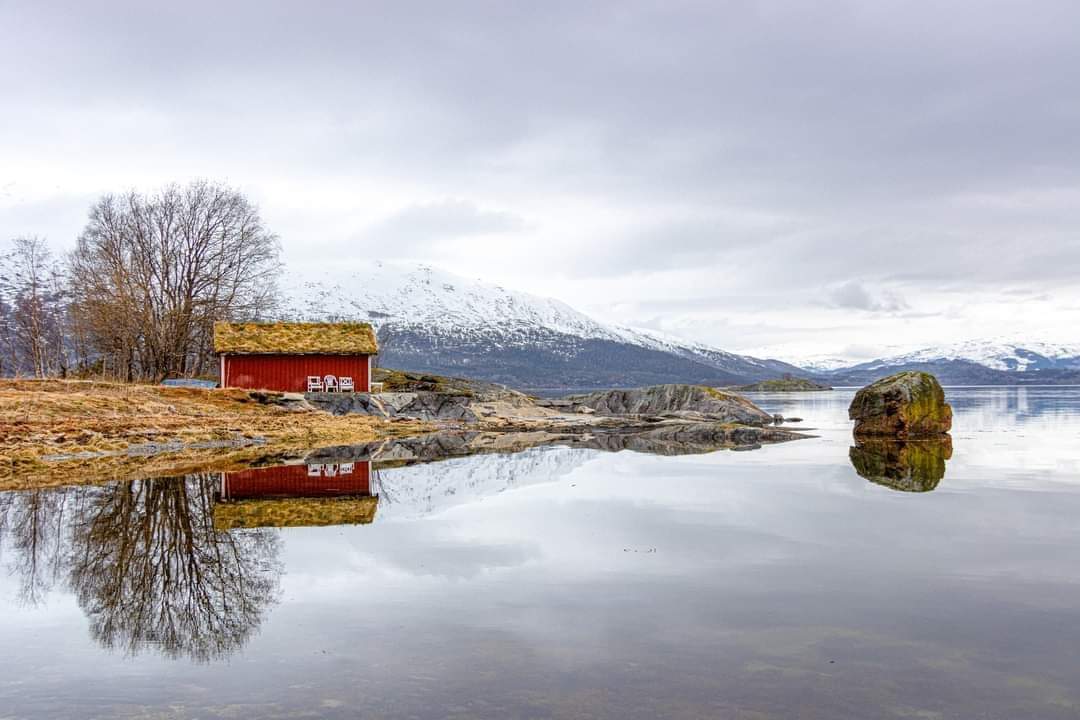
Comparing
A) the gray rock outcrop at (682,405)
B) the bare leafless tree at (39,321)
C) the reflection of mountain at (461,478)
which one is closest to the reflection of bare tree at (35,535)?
the reflection of mountain at (461,478)

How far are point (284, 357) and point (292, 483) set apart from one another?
1319 inches

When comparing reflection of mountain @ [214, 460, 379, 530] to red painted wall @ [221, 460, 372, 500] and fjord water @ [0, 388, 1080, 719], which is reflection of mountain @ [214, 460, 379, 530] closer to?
red painted wall @ [221, 460, 372, 500]

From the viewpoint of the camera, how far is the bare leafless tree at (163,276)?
51.1m

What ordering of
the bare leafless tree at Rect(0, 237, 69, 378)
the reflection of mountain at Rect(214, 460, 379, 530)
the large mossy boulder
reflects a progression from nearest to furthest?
the reflection of mountain at Rect(214, 460, 379, 530)
the large mossy boulder
the bare leafless tree at Rect(0, 237, 69, 378)

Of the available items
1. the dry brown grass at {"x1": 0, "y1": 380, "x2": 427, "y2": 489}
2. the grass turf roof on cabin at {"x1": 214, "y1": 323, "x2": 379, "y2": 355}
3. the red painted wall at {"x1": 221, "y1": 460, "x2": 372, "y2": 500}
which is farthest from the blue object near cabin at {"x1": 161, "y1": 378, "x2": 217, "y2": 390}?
the red painted wall at {"x1": 221, "y1": 460, "x2": 372, "y2": 500}

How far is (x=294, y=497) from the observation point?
51.1ft

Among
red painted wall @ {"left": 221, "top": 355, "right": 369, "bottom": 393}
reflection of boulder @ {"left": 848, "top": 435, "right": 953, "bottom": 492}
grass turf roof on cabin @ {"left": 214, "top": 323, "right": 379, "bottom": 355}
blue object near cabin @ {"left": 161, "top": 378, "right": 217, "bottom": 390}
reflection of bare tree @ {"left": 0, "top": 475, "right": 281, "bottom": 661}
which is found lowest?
reflection of bare tree @ {"left": 0, "top": 475, "right": 281, "bottom": 661}

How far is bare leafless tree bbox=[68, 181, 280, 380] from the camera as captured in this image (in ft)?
168

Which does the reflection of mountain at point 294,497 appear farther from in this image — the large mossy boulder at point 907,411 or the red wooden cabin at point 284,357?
the red wooden cabin at point 284,357

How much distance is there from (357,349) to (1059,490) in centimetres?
3998

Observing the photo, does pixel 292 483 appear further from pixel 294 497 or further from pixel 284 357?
pixel 284 357

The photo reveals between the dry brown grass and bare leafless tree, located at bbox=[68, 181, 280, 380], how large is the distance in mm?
16198

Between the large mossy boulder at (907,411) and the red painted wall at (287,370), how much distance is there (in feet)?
99.0

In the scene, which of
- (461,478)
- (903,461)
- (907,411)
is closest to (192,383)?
(461,478)
